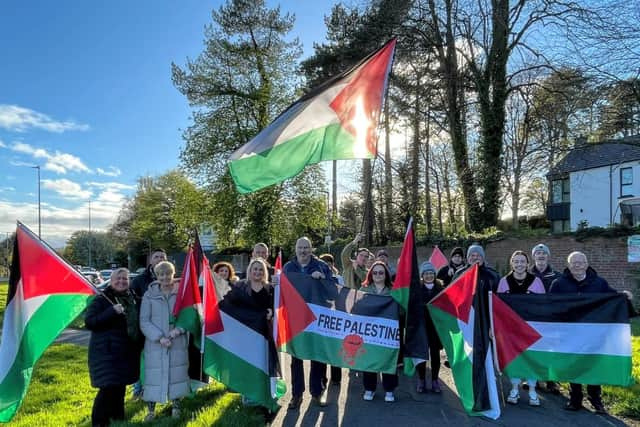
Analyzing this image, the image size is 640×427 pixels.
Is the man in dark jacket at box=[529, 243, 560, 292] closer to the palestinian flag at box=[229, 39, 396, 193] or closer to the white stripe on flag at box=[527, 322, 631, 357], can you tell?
the white stripe on flag at box=[527, 322, 631, 357]

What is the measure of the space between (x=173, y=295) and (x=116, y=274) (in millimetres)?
696

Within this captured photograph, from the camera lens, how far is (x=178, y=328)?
547 cm

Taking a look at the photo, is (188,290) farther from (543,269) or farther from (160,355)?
(543,269)

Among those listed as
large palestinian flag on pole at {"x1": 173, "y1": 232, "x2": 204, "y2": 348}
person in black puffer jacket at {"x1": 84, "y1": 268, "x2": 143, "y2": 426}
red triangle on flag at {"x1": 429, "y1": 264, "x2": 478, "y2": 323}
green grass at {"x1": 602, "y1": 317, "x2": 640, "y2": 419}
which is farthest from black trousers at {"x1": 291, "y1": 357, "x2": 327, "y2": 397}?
green grass at {"x1": 602, "y1": 317, "x2": 640, "y2": 419}

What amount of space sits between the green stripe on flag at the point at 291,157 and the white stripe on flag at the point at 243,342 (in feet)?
5.59

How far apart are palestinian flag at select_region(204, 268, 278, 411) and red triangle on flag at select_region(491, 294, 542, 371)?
273 cm

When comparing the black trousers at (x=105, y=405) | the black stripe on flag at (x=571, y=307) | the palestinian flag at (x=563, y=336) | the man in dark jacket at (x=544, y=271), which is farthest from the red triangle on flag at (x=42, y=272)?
the man in dark jacket at (x=544, y=271)

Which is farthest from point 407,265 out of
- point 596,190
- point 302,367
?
point 596,190

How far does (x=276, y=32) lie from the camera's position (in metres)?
27.9

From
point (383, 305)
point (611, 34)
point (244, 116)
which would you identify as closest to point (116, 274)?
point (383, 305)

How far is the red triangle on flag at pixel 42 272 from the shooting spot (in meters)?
4.94

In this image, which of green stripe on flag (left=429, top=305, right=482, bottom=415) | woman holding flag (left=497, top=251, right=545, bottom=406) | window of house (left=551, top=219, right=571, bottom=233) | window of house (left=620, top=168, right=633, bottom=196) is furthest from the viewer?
window of house (left=551, top=219, right=571, bottom=233)

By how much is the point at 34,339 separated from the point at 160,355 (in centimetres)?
128

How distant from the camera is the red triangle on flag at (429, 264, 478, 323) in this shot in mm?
5539
